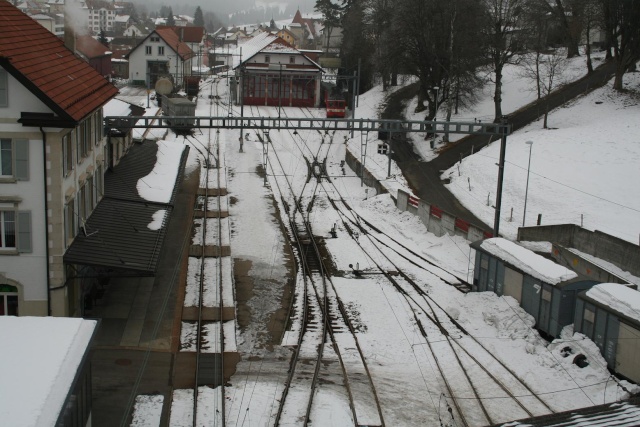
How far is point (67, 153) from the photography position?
2273cm

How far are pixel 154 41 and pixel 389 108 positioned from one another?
35.4 meters

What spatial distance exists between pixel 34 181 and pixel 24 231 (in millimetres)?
1444

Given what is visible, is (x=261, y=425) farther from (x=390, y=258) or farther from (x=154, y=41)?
(x=154, y=41)

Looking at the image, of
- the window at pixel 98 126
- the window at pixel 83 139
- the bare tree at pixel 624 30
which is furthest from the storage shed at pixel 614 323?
the bare tree at pixel 624 30

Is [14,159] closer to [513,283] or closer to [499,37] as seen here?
[513,283]

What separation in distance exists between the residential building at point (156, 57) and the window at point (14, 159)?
69.1m

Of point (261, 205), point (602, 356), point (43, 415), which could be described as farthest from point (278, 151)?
point (43, 415)

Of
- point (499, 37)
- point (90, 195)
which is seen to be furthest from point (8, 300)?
point (499, 37)

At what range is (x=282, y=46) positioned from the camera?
7938 cm

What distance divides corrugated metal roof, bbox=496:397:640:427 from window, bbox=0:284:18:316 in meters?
14.6

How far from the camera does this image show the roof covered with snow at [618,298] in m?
20.7

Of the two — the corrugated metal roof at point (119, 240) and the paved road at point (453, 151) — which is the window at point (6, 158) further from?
the paved road at point (453, 151)

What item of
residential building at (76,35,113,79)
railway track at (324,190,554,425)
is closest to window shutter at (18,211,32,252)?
→ railway track at (324,190,554,425)

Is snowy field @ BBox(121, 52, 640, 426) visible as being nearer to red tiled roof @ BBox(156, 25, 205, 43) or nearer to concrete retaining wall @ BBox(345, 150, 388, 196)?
concrete retaining wall @ BBox(345, 150, 388, 196)
